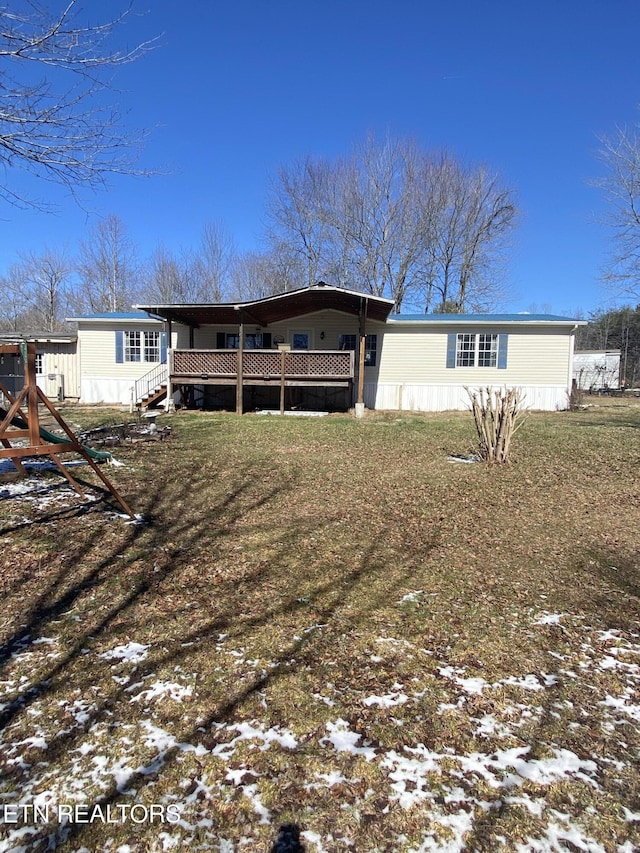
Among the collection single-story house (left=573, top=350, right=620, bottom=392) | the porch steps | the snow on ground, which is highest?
single-story house (left=573, top=350, right=620, bottom=392)

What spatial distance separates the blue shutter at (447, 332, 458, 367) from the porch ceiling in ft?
8.14

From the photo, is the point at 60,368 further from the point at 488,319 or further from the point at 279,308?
the point at 488,319

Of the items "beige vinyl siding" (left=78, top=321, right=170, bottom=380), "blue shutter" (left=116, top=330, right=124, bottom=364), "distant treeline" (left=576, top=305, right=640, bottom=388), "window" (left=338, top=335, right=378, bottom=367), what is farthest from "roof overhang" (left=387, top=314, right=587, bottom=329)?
"distant treeline" (left=576, top=305, right=640, bottom=388)

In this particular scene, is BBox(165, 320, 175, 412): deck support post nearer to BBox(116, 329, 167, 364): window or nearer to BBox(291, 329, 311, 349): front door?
Answer: BBox(116, 329, 167, 364): window

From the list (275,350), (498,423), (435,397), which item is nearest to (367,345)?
(435,397)

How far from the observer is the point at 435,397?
57.5 ft

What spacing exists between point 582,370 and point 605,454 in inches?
960

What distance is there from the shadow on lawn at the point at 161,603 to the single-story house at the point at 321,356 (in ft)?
35.3

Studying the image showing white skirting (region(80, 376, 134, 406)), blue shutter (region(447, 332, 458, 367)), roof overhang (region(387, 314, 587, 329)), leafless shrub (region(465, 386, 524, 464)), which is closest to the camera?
leafless shrub (region(465, 386, 524, 464))

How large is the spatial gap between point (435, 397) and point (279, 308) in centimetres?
637

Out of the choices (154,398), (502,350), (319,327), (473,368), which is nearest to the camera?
(502,350)

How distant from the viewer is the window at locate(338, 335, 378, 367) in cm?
1781

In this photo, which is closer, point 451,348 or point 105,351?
point 451,348

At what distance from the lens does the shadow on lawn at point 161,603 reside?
7.65 feet
